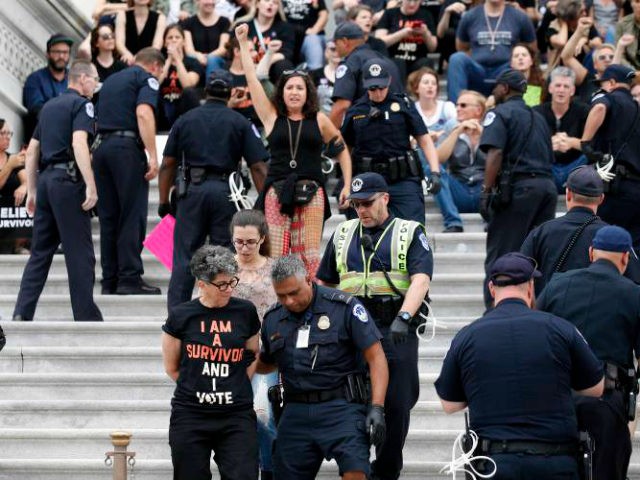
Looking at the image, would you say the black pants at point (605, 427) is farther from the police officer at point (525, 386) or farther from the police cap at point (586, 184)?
the police cap at point (586, 184)

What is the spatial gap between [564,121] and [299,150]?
3597 millimetres

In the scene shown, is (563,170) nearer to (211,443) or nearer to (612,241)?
(612,241)

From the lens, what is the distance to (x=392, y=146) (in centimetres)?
1184

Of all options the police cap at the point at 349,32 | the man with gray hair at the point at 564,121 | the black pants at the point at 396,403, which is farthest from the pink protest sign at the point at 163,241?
the black pants at the point at 396,403

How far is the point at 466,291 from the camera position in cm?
1288

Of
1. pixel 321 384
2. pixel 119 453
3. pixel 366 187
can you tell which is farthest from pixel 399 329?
pixel 119 453

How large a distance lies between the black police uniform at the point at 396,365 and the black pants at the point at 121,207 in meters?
3.47

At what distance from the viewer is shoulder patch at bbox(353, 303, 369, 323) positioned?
362 inches

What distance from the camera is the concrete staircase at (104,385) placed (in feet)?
34.7

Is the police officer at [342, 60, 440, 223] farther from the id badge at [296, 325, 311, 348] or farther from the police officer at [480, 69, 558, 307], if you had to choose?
the id badge at [296, 325, 311, 348]

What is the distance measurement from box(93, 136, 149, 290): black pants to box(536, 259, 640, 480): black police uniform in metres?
4.73

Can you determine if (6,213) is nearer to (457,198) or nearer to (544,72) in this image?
(457,198)

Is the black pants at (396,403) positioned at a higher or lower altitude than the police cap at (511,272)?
lower

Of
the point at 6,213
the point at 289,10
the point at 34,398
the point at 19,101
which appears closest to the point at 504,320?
the point at 34,398
